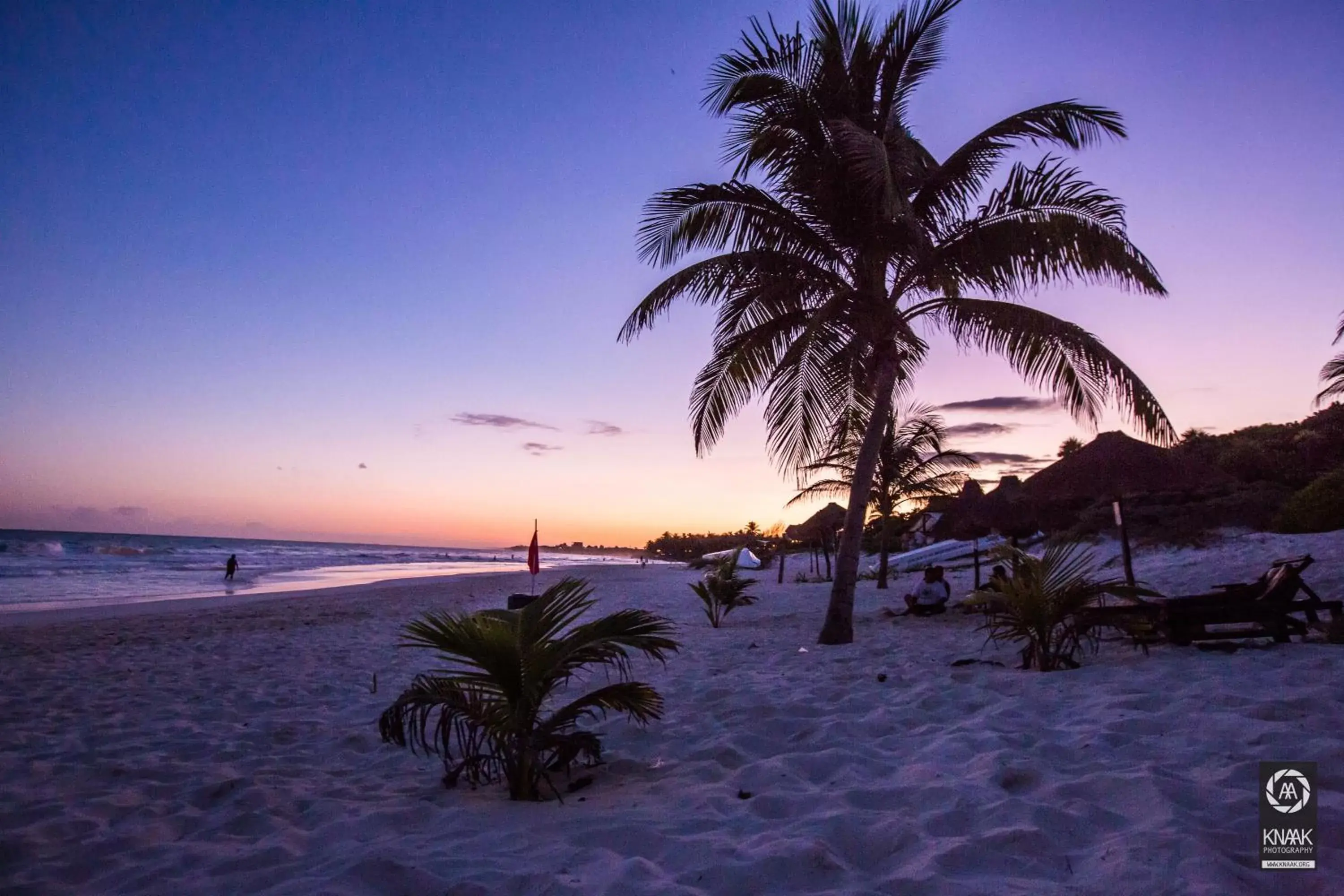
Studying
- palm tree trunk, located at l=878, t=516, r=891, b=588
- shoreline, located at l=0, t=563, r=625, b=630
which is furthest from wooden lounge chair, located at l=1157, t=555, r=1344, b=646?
shoreline, located at l=0, t=563, r=625, b=630

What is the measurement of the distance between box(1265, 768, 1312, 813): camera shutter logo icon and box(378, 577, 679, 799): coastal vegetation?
2142mm

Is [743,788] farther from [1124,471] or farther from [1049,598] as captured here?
[1124,471]

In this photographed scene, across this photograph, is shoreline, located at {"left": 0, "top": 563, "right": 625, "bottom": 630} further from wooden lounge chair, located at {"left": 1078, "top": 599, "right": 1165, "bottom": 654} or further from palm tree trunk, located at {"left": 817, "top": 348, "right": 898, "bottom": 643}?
wooden lounge chair, located at {"left": 1078, "top": 599, "right": 1165, "bottom": 654}

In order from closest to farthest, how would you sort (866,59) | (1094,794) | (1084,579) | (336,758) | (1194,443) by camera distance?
(1094,794) → (336,758) → (1084,579) → (866,59) → (1194,443)

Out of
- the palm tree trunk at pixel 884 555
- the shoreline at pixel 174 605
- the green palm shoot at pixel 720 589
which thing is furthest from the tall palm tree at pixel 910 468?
the shoreline at pixel 174 605

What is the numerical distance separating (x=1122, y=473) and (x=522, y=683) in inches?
326

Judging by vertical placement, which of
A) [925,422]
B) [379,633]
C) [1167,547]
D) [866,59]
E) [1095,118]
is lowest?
[379,633]

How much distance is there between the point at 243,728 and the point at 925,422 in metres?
14.5

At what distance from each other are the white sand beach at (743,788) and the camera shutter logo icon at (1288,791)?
6 centimetres

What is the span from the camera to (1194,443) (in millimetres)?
22625

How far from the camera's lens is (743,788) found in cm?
314

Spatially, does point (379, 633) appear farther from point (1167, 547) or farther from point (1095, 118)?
point (1167, 547)

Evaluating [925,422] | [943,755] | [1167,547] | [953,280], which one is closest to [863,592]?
[925,422]

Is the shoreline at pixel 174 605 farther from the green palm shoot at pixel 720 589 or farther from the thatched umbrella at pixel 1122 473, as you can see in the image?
the thatched umbrella at pixel 1122 473
